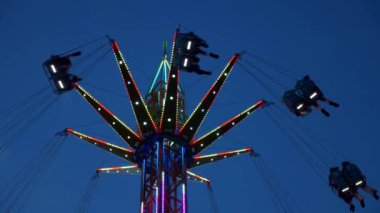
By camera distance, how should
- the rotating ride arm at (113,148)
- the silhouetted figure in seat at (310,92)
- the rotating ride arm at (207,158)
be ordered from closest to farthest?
the silhouetted figure in seat at (310,92) < the rotating ride arm at (113,148) < the rotating ride arm at (207,158)

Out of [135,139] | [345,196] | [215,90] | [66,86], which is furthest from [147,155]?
[345,196]

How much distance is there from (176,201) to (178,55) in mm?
8709

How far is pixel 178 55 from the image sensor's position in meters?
22.3

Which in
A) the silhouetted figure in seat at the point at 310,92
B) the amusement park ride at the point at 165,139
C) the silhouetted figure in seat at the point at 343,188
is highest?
the amusement park ride at the point at 165,139

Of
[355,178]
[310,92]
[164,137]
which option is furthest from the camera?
[164,137]

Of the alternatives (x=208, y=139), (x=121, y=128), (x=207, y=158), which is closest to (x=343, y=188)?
(x=208, y=139)

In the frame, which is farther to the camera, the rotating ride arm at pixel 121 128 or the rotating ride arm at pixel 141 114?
the rotating ride arm at pixel 121 128

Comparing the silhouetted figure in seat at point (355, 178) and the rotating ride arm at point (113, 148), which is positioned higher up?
the rotating ride arm at point (113, 148)

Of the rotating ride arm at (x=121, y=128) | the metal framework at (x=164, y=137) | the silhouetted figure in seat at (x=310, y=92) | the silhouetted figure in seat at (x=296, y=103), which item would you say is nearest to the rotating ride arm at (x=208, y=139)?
the metal framework at (x=164, y=137)

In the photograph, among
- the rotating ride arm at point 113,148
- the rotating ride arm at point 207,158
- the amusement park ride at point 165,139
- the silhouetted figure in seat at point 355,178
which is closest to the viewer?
the silhouetted figure in seat at point 355,178

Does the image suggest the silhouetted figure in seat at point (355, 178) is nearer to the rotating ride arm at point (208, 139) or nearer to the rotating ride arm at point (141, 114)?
the rotating ride arm at point (208, 139)

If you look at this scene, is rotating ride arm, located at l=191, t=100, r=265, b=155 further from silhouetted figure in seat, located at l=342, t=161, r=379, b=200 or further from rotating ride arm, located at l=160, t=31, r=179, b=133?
silhouetted figure in seat, located at l=342, t=161, r=379, b=200

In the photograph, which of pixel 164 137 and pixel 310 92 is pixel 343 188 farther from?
pixel 164 137

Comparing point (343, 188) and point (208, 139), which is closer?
point (343, 188)
